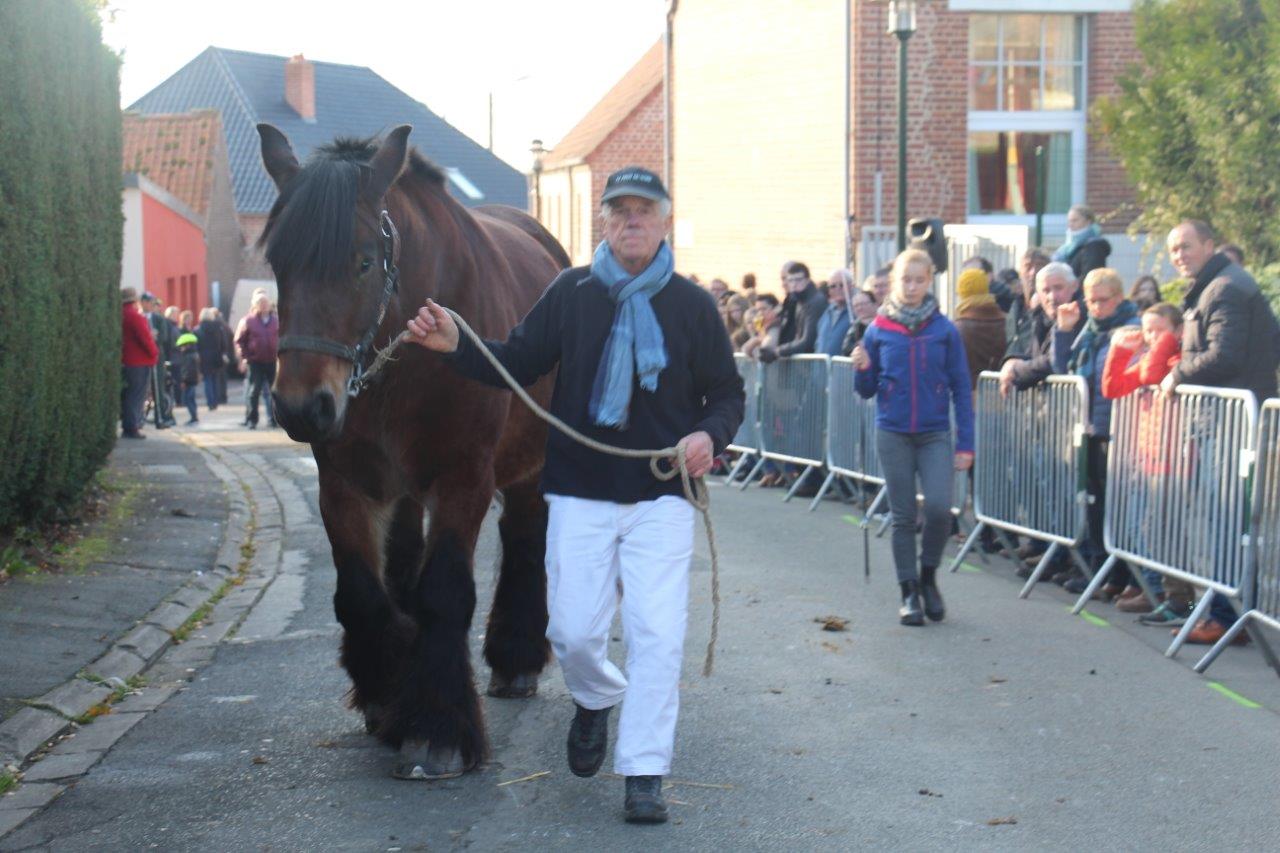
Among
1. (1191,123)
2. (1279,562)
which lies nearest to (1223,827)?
(1279,562)

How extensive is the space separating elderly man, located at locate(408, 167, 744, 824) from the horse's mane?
338 mm

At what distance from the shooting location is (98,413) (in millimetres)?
12953

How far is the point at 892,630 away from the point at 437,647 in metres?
3.63

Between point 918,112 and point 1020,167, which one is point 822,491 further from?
point 1020,167

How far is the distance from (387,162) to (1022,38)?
2077cm

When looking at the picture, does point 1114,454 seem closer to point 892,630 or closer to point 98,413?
point 892,630

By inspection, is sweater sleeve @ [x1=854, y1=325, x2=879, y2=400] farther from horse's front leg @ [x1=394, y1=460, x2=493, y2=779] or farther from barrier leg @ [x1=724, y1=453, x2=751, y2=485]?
barrier leg @ [x1=724, y1=453, x2=751, y2=485]

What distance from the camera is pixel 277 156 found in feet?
19.3

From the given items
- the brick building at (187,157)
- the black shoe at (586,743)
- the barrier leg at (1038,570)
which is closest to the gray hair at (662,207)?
the black shoe at (586,743)

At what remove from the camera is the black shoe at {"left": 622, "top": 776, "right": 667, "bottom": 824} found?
5.39 m

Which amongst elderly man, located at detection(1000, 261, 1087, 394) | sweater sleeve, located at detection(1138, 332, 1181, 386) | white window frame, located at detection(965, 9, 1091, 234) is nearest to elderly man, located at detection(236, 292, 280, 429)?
white window frame, located at detection(965, 9, 1091, 234)

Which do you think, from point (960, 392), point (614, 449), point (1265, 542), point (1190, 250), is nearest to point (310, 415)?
point (614, 449)

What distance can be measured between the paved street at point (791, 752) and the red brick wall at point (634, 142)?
3667 cm

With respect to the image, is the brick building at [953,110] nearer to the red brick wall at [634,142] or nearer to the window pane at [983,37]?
→ the window pane at [983,37]
